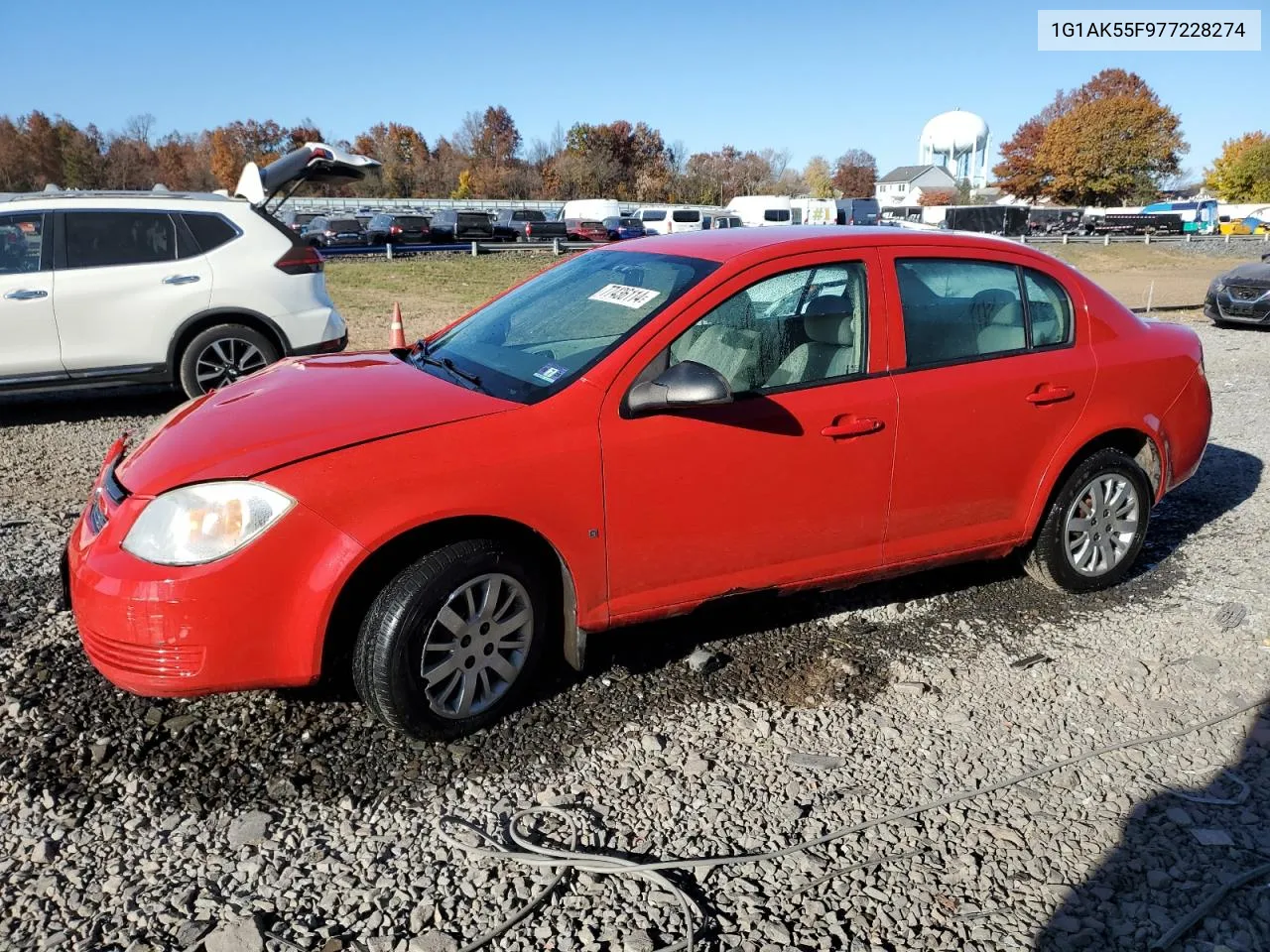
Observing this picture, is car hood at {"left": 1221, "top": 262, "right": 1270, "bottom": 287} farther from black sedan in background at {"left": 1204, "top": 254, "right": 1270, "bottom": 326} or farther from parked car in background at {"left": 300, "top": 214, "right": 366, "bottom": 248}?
parked car in background at {"left": 300, "top": 214, "right": 366, "bottom": 248}

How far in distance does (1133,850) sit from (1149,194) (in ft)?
294

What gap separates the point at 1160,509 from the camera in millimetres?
5914

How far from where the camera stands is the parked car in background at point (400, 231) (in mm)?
36906

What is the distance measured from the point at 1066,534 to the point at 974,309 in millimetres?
1149

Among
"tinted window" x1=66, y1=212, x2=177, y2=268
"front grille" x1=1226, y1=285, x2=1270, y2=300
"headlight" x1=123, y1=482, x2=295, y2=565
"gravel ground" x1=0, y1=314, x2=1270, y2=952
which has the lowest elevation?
"gravel ground" x1=0, y1=314, x2=1270, y2=952

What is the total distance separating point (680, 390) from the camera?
10.4 feet

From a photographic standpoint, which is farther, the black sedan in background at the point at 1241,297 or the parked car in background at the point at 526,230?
the parked car in background at the point at 526,230

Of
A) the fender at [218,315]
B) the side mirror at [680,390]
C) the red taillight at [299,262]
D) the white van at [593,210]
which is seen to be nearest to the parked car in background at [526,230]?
the white van at [593,210]

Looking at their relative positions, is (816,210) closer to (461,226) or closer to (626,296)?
(461,226)

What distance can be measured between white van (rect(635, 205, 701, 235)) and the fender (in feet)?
102

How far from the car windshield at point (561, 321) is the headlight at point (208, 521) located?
34.9 inches

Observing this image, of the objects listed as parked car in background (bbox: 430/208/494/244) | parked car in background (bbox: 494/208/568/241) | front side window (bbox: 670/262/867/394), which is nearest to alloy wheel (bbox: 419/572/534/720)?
front side window (bbox: 670/262/867/394)

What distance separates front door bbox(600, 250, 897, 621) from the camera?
10.9 ft

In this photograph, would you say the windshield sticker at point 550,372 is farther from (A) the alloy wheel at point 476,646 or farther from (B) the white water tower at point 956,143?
(B) the white water tower at point 956,143
